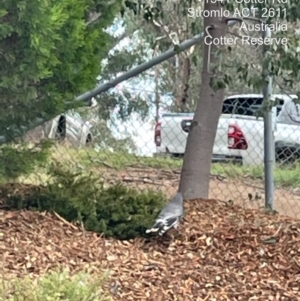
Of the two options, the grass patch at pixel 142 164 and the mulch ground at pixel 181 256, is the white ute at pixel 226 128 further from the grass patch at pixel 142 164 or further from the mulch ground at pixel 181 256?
the mulch ground at pixel 181 256

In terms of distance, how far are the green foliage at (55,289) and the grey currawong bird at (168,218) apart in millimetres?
1040

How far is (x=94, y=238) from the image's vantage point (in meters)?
3.97

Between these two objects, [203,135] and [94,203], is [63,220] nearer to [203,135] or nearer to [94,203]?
[94,203]

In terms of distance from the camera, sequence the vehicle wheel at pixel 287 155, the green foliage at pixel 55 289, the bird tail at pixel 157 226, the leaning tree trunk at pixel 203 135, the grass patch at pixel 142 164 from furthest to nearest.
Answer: the vehicle wheel at pixel 287 155
the grass patch at pixel 142 164
the leaning tree trunk at pixel 203 135
the bird tail at pixel 157 226
the green foliage at pixel 55 289

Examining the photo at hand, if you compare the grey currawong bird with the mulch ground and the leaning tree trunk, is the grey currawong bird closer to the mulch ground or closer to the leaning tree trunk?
the mulch ground

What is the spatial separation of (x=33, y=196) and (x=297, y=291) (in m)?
1.88

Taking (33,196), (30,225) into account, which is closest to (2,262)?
(30,225)

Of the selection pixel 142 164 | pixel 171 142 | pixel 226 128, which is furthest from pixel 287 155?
pixel 142 164

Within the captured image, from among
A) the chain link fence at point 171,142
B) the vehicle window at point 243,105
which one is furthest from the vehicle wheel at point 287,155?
the vehicle window at point 243,105

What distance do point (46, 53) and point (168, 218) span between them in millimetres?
1196

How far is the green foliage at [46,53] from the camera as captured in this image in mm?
3521

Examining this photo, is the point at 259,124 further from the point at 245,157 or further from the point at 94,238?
the point at 94,238

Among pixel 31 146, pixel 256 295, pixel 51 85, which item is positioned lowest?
pixel 256 295

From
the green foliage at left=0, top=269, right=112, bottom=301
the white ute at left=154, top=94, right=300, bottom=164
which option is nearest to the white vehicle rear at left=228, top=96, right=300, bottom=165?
the white ute at left=154, top=94, right=300, bottom=164
